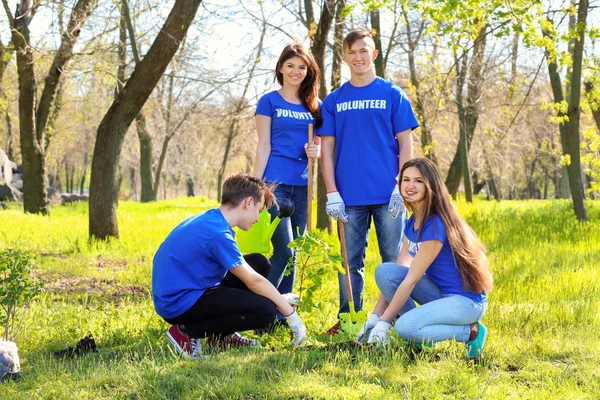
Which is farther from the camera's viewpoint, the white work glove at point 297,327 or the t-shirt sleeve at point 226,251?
the white work glove at point 297,327

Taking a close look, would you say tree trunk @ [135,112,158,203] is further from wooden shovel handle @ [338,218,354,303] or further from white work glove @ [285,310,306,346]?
white work glove @ [285,310,306,346]

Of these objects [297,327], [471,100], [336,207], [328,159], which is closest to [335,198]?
[336,207]

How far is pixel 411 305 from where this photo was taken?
4.00 metres

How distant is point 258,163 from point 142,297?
199 centimetres

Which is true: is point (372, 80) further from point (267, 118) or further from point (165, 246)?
point (165, 246)

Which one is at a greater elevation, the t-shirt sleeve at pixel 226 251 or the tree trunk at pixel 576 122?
the tree trunk at pixel 576 122

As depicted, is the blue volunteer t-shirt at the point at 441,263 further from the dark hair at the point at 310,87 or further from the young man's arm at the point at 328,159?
the dark hair at the point at 310,87

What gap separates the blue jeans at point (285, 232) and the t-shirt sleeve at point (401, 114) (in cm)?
78

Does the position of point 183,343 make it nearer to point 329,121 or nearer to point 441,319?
point 441,319

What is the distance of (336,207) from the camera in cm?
413

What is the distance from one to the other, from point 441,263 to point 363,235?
688 mm

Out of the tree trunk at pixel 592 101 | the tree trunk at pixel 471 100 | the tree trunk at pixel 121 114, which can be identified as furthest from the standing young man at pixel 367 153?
the tree trunk at pixel 471 100

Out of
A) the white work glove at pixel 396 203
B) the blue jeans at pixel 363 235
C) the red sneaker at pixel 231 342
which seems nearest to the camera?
the red sneaker at pixel 231 342

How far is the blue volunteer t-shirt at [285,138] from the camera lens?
4.34 m
